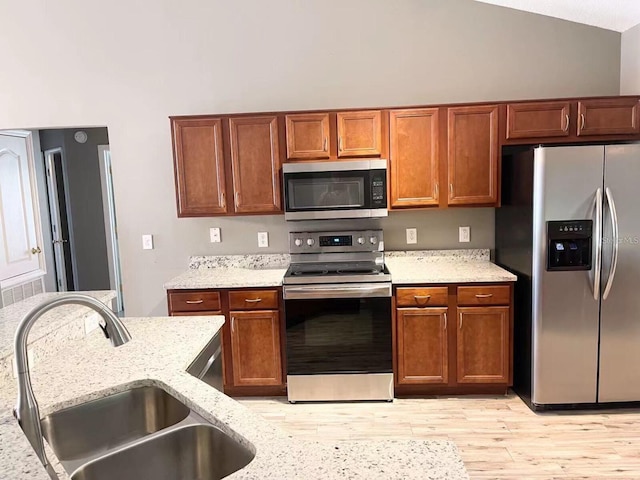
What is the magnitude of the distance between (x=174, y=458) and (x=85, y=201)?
4.63 meters

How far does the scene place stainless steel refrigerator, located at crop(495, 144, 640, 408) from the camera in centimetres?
275

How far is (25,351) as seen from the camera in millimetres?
1027

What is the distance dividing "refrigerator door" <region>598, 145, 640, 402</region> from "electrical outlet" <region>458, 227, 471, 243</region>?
Result: 101cm

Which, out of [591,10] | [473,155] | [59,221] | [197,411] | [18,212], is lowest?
[197,411]

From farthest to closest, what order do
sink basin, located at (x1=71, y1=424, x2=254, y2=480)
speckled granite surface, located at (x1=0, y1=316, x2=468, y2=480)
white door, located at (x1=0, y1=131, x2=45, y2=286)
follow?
white door, located at (x1=0, y1=131, x2=45, y2=286) < sink basin, located at (x1=71, y1=424, x2=254, y2=480) < speckled granite surface, located at (x1=0, y1=316, x2=468, y2=480)

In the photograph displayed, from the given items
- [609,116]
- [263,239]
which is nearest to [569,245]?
[609,116]

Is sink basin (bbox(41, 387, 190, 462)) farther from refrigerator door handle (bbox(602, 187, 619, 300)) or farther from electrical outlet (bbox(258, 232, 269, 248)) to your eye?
refrigerator door handle (bbox(602, 187, 619, 300))

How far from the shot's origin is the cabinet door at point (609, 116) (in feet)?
10.3

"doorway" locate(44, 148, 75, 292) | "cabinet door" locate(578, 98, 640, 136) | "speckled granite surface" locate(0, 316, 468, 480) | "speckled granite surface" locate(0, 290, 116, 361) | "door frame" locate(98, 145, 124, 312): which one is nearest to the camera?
"speckled granite surface" locate(0, 316, 468, 480)

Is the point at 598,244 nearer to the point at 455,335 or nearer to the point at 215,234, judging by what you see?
the point at 455,335

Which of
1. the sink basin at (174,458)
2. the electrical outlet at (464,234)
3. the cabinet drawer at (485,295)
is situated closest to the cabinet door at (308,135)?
the electrical outlet at (464,234)

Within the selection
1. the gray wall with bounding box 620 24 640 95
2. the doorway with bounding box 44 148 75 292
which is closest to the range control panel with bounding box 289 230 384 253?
the gray wall with bounding box 620 24 640 95

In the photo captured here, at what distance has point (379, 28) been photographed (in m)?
3.50

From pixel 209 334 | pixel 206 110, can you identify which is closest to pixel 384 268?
pixel 209 334
